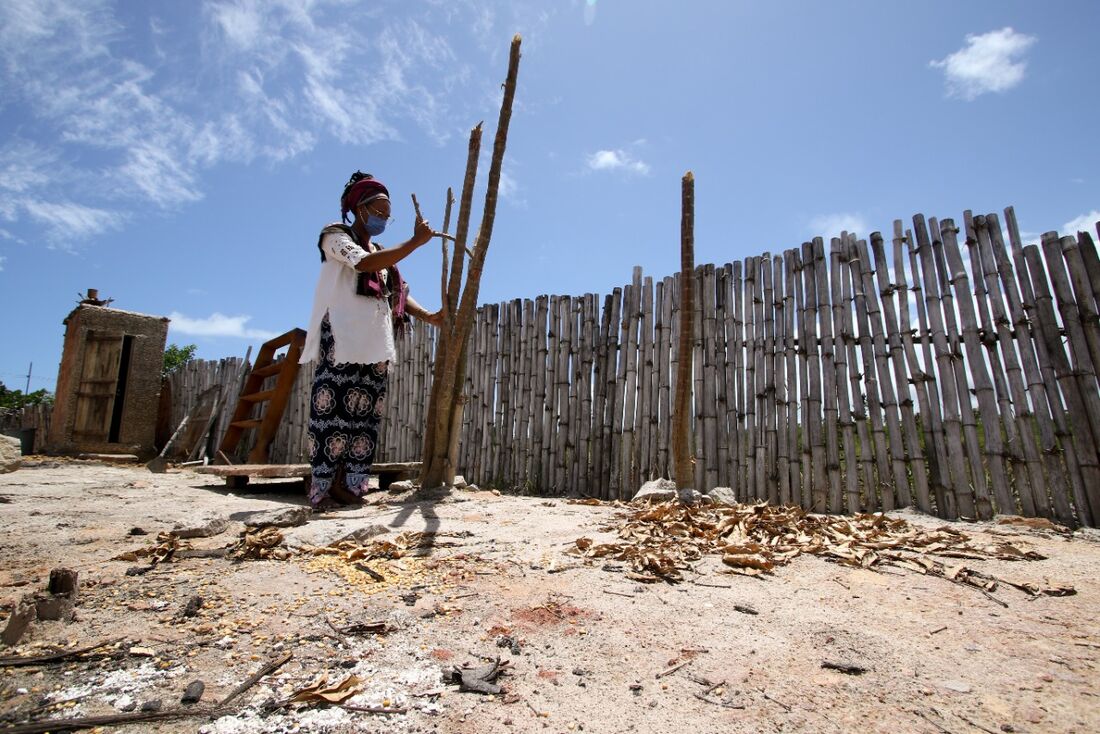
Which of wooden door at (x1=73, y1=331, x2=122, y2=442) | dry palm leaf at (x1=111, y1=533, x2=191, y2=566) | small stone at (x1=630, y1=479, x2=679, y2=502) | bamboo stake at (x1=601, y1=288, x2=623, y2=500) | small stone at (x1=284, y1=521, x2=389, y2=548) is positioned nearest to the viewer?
dry palm leaf at (x1=111, y1=533, x2=191, y2=566)

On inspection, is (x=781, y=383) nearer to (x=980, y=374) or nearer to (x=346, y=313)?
(x=980, y=374)

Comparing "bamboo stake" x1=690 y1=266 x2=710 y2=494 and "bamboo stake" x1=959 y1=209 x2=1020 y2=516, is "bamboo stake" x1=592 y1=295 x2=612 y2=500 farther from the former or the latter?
"bamboo stake" x1=959 y1=209 x2=1020 y2=516

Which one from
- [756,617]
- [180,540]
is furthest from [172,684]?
[756,617]

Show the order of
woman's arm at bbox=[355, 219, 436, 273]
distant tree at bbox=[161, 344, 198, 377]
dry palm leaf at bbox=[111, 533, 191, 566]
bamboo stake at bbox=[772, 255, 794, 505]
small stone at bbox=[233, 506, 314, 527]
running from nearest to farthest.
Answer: dry palm leaf at bbox=[111, 533, 191, 566], small stone at bbox=[233, 506, 314, 527], woman's arm at bbox=[355, 219, 436, 273], bamboo stake at bbox=[772, 255, 794, 505], distant tree at bbox=[161, 344, 198, 377]

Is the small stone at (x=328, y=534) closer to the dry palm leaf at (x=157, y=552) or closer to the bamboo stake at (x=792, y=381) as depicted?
the dry palm leaf at (x=157, y=552)

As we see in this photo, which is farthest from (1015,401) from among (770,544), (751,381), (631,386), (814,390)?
(631,386)

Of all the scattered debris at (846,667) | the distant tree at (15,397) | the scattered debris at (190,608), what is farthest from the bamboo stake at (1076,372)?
the distant tree at (15,397)

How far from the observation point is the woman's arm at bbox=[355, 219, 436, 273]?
10.7 feet

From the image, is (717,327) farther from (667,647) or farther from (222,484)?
(222,484)

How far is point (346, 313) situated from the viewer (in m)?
3.55

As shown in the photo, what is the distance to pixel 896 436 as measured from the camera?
3.93 meters

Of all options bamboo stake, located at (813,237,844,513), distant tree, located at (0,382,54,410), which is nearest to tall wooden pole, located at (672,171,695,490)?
bamboo stake, located at (813,237,844,513)

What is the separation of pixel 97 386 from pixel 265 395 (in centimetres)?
248

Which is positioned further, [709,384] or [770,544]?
[709,384]
